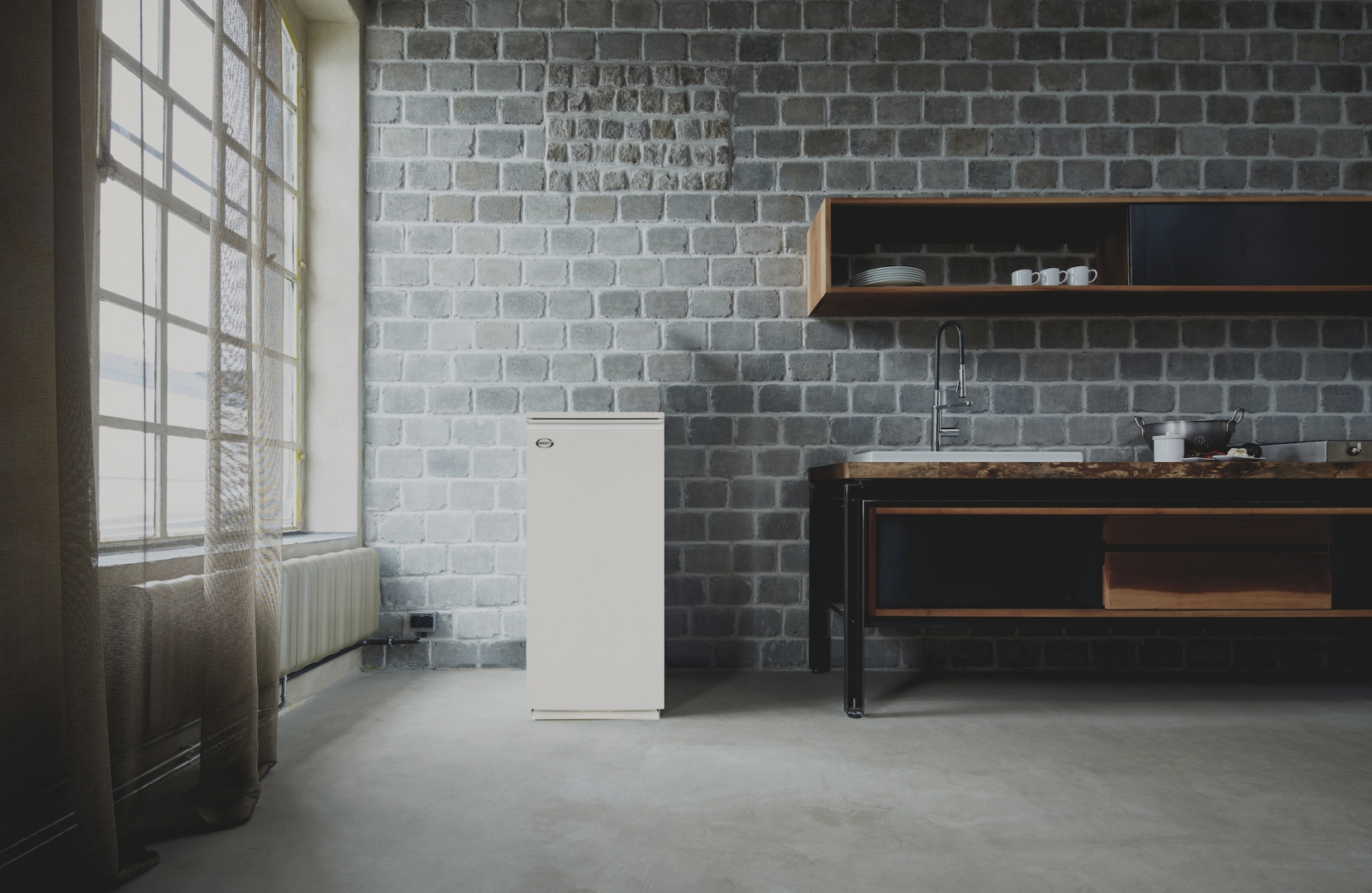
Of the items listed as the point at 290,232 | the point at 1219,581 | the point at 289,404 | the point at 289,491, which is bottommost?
the point at 1219,581

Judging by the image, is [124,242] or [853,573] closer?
[124,242]

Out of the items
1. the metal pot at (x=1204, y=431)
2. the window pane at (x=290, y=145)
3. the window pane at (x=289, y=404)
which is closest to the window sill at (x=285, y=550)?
the window pane at (x=289, y=404)

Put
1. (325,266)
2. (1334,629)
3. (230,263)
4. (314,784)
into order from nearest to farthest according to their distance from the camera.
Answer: (230,263) < (314,784) < (1334,629) < (325,266)

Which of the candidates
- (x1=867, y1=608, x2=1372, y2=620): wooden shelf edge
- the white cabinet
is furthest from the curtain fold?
(x1=867, y1=608, x2=1372, y2=620): wooden shelf edge

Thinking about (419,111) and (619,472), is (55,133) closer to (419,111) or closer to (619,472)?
(619,472)

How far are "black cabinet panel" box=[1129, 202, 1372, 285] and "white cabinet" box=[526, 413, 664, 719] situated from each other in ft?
6.21

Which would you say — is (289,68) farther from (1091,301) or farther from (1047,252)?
(1091,301)

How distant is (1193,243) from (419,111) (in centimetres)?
296

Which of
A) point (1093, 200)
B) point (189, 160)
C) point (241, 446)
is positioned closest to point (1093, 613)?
point (1093, 200)

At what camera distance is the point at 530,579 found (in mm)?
2297

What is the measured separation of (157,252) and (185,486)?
1.88 ft

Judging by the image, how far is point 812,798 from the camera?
1.75 m

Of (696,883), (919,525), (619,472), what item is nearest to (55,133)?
(619,472)

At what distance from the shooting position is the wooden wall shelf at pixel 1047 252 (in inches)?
104
